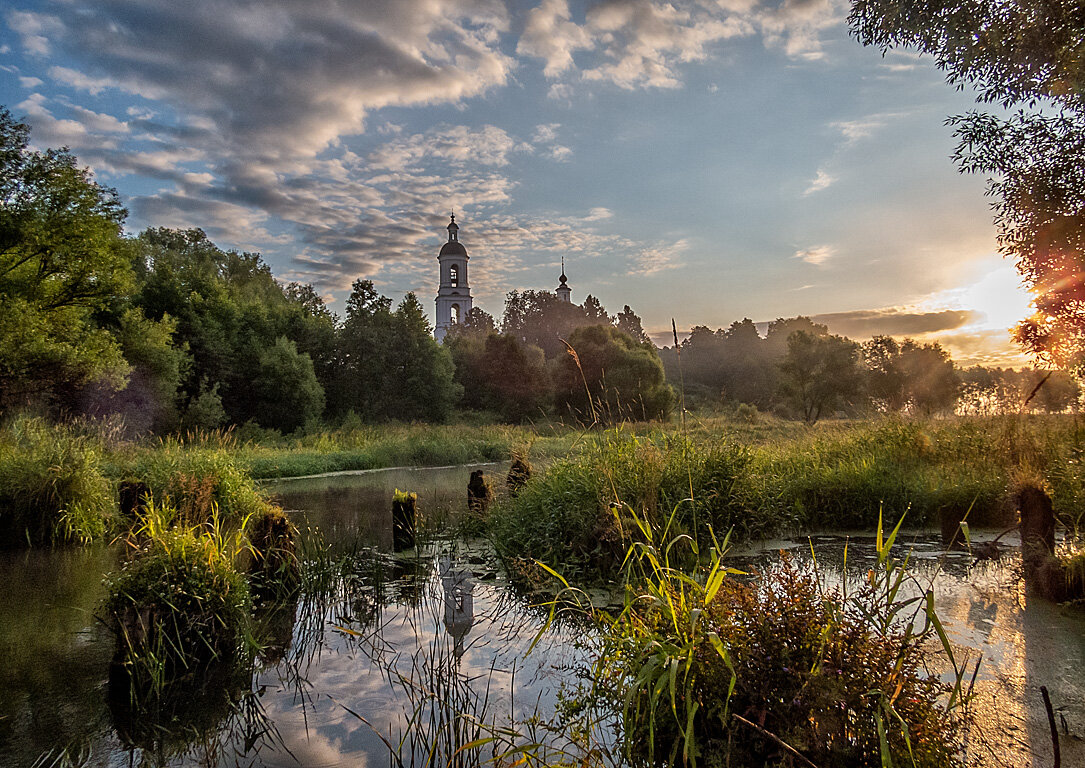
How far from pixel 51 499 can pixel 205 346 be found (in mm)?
20828

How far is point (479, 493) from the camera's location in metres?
A: 8.12

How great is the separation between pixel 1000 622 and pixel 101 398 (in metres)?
23.9

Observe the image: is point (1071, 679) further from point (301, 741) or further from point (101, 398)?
point (101, 398)

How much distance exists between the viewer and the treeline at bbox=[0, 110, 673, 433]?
1964 cm

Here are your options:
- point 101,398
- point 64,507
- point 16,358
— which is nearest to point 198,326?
point 101,398

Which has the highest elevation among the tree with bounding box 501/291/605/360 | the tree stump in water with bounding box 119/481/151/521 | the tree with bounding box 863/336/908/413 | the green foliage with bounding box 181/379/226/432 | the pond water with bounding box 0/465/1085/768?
the tree with bounding box 501/291/605/360

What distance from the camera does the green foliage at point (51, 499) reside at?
7.70 meters

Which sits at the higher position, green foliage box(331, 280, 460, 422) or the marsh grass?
green foliage box(331, 280, 460, 422)

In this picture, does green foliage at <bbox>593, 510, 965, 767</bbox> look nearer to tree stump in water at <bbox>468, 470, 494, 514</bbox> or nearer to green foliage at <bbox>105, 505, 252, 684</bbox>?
green foliage at <bbox>105, 505, 252, 684</bbox>

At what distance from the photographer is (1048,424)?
8.62m

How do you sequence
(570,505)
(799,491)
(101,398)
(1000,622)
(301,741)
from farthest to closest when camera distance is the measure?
(101,398), (799,491), (570,505), (1000,622), (301,741)

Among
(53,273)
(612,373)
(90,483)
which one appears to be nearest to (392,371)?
Answer: (612,373)

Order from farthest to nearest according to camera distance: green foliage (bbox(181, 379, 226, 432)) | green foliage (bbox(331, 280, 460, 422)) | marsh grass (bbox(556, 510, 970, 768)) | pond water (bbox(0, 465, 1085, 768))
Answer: green foliage (bbox(331, 280, 460, 422)), green foliage (bbox(181, 379, 226, 432)), pond water (bbox(0, 465, 1085, 768)), marsh grass (bbox(556, 510, 970, 768))

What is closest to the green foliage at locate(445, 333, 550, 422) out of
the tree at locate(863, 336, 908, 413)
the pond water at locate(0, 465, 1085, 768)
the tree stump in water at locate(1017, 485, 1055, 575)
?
the tree at locate(863, 336, 908, 413)
